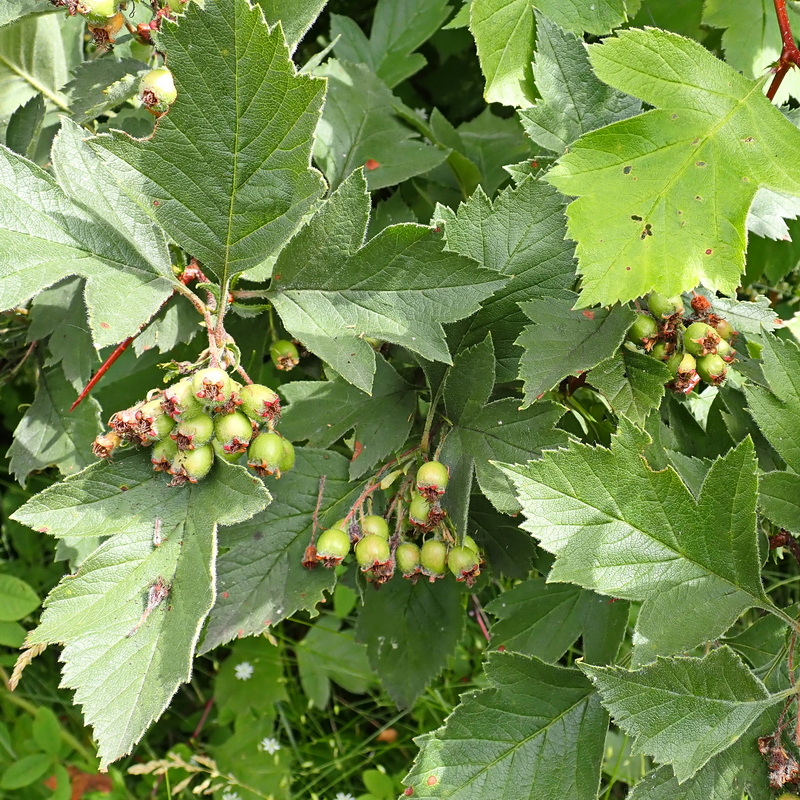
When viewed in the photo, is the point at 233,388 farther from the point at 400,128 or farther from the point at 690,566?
the point at 400,128

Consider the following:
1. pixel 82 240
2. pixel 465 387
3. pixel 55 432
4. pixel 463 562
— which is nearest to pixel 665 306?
pixel 465 387

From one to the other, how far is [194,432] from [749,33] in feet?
6.05

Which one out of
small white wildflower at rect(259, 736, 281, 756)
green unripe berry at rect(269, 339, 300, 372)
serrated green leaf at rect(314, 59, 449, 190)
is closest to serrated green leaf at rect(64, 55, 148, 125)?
serrated green leaf at rect(314, 59, 449, 190)

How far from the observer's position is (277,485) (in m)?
1.64

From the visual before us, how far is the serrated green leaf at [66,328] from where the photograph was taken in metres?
1.83

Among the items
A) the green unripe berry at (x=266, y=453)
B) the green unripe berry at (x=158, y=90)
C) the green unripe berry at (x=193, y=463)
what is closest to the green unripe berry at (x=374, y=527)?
the green unripe berry at (x=266, y=453)

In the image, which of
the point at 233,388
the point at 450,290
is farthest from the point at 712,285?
the point at 233,388

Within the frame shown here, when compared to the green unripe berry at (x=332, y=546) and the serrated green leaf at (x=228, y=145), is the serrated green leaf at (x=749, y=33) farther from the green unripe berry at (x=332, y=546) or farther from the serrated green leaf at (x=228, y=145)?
the green unripe berry at (x=332, y=546)

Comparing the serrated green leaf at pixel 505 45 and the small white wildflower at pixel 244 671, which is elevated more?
the serrated green leaf at pixel 505 45

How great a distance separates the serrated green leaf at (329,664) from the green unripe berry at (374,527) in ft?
4.21

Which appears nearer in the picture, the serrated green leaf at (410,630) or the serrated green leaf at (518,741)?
the serrated green leaf at (518,741)

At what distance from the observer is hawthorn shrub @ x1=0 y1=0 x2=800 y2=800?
4.33ft

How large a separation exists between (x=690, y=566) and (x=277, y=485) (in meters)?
0.84

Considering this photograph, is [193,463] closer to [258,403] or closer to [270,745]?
[258,403]
